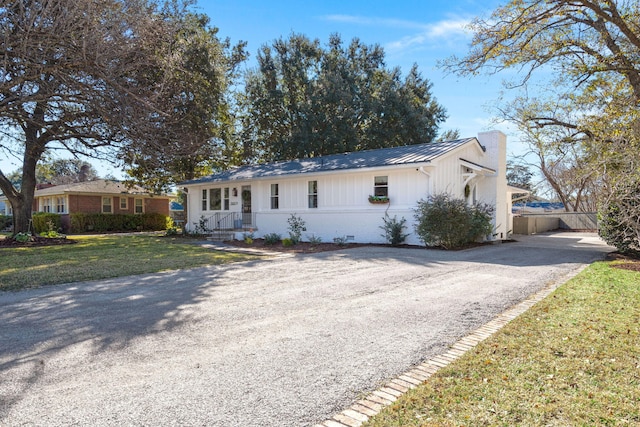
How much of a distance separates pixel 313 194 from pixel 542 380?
1428 cm

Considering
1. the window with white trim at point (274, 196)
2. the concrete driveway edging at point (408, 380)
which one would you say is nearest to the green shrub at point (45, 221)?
the window with white trim at point (274, 196)

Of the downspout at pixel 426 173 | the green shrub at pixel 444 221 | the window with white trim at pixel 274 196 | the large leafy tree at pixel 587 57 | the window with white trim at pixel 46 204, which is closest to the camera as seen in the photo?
the large leafy tree at pixel 587 57

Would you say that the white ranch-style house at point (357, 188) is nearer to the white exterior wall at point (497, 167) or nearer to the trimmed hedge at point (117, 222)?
the white exterior wall at point (497, 167)

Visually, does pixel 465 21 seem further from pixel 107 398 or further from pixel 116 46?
pixel 107 398

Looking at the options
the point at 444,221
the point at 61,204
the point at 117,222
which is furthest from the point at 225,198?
the point at 61,204

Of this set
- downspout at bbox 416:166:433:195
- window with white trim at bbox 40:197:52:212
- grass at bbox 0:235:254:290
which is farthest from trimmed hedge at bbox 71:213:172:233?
downspout at bbox 416:166:433:195

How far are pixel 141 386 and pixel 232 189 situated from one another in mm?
17538

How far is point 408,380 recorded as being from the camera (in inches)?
130

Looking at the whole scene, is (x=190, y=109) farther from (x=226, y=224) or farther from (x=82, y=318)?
(x=82, y=318)

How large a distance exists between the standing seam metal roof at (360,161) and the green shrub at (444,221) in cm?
159

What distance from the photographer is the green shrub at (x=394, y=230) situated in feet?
47.8

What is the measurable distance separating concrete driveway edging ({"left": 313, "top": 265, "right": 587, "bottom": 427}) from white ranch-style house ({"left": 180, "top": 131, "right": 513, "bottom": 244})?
9573mm

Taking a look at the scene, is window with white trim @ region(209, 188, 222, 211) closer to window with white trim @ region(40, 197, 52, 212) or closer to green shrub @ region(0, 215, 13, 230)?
window with white trim @ region(40, 197, 52, 212)

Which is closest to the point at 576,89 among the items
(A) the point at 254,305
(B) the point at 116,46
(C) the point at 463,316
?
(C) the point at 463,316
